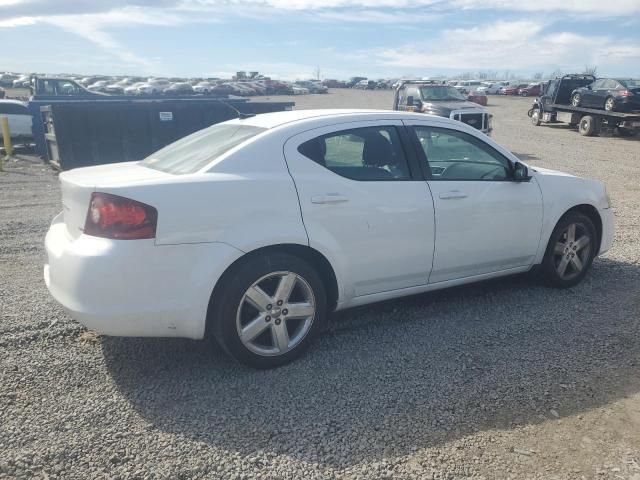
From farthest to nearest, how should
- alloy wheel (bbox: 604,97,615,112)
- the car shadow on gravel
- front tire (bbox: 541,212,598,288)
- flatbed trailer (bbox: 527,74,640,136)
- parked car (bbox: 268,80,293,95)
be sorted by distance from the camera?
1. parked car (bbox: 268,80,293,95)
2. alloy wheel (bbox: 604,97,615,112)
3. flatbed trailer (bbox: 527,74,640,136)
4. front tire (bbox: 541,212,598,288)
5. the car shadow on gravel

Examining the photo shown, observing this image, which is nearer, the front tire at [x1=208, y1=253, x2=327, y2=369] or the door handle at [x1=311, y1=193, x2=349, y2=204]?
the front tire at [x1=208, y1=253, x2=327, y2=369]

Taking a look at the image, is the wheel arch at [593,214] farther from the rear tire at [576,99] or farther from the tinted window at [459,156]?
the rear tire at [576,99]

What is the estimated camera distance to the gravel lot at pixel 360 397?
268 cm

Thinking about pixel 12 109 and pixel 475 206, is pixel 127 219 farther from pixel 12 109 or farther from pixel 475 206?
pixel 12 109

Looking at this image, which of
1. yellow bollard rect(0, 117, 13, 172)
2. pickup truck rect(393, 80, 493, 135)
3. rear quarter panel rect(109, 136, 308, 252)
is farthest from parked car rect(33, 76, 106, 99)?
rear quarter panel rect(109, 136, 308, 252)

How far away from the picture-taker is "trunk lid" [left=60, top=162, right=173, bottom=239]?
3197 mm

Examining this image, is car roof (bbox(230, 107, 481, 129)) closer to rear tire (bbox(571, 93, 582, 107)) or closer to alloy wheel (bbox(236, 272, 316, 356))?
alloy wheel (bbox(236, 272, 316, 356))

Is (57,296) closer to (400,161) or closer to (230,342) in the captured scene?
(230,342)

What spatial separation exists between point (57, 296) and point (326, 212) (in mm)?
1743

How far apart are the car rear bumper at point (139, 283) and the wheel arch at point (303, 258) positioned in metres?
0.07

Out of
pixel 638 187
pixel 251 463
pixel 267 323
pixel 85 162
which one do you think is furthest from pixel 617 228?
pixel 85 162

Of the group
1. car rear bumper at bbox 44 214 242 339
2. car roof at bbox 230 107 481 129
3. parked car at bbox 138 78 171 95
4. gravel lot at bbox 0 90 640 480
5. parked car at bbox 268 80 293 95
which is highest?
car roof at bbox 230 107 481 129

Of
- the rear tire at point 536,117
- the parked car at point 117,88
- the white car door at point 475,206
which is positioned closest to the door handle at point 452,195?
the white car door at point 475,206

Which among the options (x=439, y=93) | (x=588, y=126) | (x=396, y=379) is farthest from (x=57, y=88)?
(x=588, y=126)
